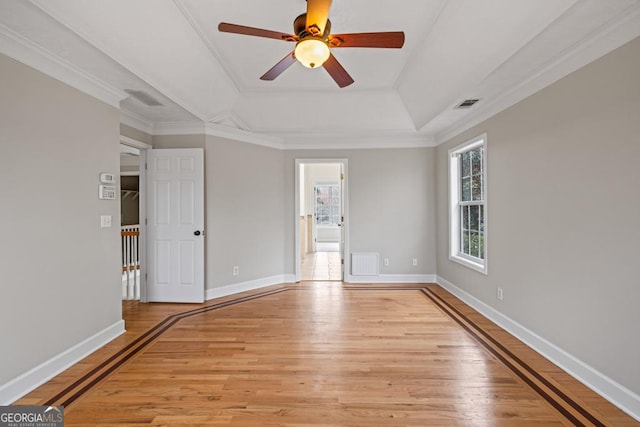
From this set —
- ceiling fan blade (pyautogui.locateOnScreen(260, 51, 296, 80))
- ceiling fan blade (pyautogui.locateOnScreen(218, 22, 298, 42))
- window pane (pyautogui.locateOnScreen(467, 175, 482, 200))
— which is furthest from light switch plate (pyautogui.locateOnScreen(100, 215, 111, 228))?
window pane (pyautogui.locateOnScreen(467, 175, 482, 200))

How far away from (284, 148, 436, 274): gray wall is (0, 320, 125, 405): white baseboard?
3.54 meters

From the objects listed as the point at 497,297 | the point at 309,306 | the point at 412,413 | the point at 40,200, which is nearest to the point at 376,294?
the point at 309,306

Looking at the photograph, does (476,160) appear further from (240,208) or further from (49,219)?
(49,219)

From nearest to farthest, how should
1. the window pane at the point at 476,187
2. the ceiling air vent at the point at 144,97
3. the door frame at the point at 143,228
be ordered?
the ceiling air vent at the point at 144,97, the window pane at the point at 476,187, the door frame at the point at 143,228

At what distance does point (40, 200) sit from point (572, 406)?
407cm

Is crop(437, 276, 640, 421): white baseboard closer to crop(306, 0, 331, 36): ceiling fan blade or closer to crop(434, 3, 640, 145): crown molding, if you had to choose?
crop(434, 3, 640, 145): crown molding

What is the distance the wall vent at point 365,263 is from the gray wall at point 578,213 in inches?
82.9

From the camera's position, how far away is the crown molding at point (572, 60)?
1.91m

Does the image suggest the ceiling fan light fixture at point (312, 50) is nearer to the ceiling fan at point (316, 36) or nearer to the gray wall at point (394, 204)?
the ceiling fan at point (316, 36)

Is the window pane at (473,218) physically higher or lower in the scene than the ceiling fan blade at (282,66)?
lower

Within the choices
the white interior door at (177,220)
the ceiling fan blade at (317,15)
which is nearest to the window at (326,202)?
the white interior door at (177,220)

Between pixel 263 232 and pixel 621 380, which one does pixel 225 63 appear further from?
pixel 621 380

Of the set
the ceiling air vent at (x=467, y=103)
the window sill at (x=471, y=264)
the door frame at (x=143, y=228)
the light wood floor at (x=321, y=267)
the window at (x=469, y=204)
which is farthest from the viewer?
the light wood floor at (x=321, y=267)

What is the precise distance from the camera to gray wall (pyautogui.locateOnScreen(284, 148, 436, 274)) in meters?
5.14
